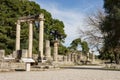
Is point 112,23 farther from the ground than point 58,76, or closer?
farther from the ground

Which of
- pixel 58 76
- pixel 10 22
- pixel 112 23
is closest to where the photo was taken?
pixel 58 76

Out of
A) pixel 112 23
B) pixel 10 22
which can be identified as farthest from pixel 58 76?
pixel 10 22

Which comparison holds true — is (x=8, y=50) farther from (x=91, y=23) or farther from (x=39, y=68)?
(x=39, y=68)

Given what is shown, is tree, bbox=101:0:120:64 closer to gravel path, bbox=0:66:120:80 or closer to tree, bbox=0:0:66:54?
gravel path, bbox=0:66:120:80

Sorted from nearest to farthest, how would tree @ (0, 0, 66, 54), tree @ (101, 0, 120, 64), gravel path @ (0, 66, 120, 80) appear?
1. gravel path @ (0, 66, 120, 80)
2. tree @ (101, 0, 120, 64)
3. tree @ (0, 0, 66, 54)

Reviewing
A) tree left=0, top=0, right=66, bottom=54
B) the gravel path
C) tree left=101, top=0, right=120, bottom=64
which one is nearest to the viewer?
the gravel path

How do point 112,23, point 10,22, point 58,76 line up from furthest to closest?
1. point 10,22
2. point 112,23
3. point 58,76

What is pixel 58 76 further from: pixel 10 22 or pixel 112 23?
pixel 10 22

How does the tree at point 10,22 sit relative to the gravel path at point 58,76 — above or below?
above

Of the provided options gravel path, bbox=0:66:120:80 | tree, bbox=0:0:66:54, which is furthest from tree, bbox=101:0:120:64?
tree, bbox=0:0:66:54

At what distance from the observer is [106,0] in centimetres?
A: 3594

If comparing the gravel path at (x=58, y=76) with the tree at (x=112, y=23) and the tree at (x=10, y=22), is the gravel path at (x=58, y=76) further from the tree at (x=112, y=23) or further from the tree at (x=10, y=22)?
the tree at (x=10, y=22)

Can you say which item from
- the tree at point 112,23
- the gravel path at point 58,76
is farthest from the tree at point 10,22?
the gravel path at point 58,76

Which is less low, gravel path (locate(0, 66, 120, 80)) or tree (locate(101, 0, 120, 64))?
tree (locate(101, 0, 120, 64))
